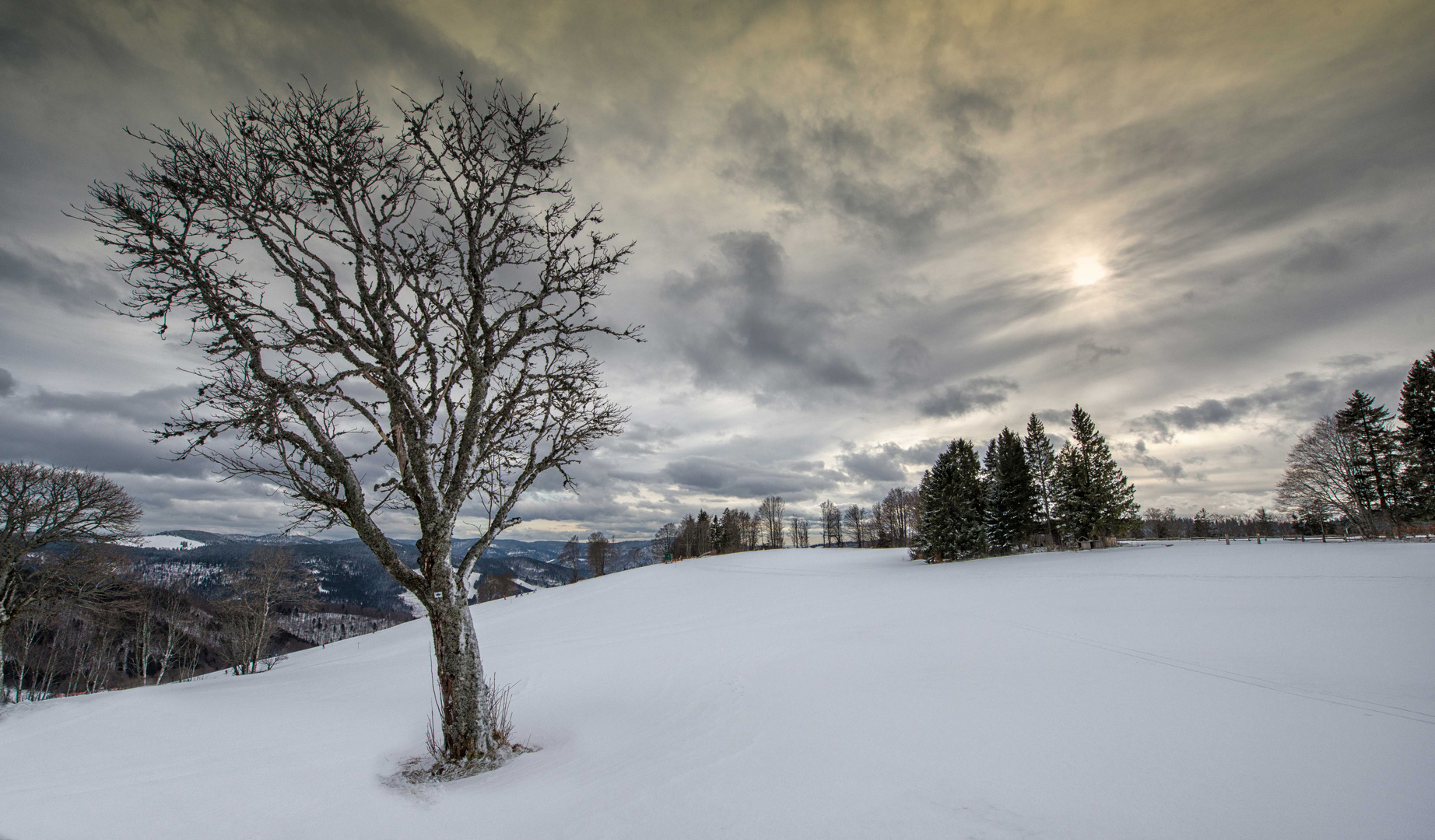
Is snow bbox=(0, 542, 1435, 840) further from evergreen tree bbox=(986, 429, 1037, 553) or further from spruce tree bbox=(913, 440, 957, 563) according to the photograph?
evergreen tree bbox=(986, 429, 1037, 553)

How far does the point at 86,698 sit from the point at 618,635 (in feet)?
39.9

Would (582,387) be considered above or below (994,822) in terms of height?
above

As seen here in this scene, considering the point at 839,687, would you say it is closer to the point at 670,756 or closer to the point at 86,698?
the point at 670,756

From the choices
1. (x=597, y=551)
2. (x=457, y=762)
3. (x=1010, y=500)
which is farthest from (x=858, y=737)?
(x=597, y=551)

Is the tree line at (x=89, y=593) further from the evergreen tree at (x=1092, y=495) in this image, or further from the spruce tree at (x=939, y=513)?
the evergreen tree at (x=1092, y=495)

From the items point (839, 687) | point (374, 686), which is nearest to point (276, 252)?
point (839, 687)

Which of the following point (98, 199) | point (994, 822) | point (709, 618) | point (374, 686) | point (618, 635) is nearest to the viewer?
point (994, 822)

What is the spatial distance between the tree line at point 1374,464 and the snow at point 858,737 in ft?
88.0

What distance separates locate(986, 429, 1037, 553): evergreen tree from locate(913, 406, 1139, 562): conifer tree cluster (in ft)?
0.20

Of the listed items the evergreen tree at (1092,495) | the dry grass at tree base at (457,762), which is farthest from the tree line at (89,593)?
the evergreen tree at (1092,495)

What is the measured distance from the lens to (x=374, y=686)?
39.9ft

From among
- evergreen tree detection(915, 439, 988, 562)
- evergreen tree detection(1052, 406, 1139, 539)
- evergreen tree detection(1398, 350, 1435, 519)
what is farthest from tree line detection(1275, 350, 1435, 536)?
evergreen tree detection(915, 439, 988, 562)

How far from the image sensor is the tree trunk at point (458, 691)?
18.4 feet

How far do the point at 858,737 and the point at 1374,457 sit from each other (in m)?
50.1
